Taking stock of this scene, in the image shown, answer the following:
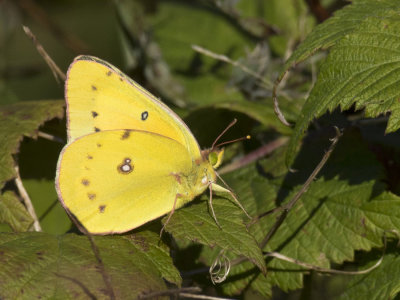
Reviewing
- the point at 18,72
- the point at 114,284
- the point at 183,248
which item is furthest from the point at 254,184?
the point at 18,72

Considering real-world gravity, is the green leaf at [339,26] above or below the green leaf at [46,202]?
above

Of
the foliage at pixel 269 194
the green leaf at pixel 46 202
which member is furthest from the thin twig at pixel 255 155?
the green leaf at pixel 46 202

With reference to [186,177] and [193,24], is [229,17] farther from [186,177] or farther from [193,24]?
[186,177]

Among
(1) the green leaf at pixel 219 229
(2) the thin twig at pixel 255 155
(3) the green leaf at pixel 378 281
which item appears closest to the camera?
(1) the green leaf at pixel 219 229

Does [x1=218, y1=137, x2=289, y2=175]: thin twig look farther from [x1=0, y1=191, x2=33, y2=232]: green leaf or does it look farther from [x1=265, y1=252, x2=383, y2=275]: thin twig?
[x1=0, y1=191, x2=33, y2=232]: green leaf

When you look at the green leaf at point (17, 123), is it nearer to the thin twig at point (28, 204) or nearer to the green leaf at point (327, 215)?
the thin twig at point (28, 204)
